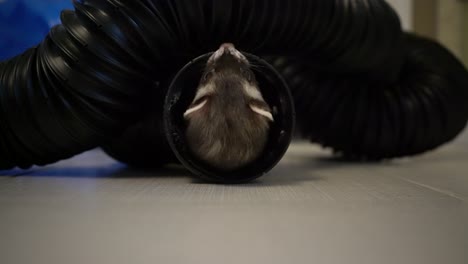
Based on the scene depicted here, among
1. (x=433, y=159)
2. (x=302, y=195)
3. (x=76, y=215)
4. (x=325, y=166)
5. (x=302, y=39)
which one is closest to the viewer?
(x=76, y=215)

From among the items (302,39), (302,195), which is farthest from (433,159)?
(302,195)

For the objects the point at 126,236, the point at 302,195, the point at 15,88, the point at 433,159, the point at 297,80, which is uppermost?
the point at 15,88

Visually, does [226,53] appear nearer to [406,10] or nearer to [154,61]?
[154,61]

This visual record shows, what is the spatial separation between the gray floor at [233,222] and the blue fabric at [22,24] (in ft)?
3.13

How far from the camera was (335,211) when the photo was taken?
1324mm

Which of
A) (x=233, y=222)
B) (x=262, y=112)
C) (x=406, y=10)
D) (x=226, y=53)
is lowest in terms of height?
(x=233, y=222)

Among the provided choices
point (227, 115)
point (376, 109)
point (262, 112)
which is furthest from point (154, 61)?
point (376, 109)

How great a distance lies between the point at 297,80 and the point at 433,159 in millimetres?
1200

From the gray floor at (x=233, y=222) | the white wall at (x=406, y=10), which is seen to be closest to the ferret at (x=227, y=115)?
the gray floor at (x=233, y=222)

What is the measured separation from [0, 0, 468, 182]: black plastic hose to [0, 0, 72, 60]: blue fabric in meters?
0.48

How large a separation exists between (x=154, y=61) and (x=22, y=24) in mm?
1054

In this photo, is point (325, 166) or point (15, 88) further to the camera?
point (325, 166)

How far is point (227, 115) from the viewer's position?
1.72 m

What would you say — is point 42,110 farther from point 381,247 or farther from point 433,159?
point 433,159
